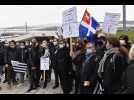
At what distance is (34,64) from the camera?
16312mm

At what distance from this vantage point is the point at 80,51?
488 inches

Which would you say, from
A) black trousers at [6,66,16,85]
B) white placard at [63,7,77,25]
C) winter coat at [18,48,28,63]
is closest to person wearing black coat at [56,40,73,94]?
white placard at [63,7,77,25]

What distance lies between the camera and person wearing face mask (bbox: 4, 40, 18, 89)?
16875mm

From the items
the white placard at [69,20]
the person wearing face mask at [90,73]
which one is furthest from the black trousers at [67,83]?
the person wearing face mask at [90,73]

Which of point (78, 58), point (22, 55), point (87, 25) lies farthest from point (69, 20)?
point (22, 55)

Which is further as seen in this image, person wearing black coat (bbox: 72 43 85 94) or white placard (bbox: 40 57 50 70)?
white placard (bbox: 40 57 50 70)

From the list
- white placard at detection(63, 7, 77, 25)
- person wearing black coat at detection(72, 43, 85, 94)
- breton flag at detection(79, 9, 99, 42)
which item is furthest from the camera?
white placard at detection(63, 7, 77, 25)

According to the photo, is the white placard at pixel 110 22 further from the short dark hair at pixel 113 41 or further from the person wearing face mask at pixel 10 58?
the short dark hair at pixel 113 41

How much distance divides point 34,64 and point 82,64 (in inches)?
169

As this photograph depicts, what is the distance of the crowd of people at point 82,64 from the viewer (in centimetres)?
819

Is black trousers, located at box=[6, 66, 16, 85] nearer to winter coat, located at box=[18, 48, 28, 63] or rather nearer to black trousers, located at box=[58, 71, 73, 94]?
winter coat, located at box=[18, 48, 28, 63]

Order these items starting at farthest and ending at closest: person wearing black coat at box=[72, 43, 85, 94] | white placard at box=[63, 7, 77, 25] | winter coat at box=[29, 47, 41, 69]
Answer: winter coat at box=[29, 47, 41, 69] → white placard at box=[63, 7, 77, 25] → person wearing black coat at box=[72, 43, 85, 94]
